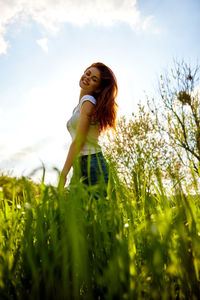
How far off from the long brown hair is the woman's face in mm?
60

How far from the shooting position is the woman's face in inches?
117

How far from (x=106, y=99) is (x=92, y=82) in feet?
1.42

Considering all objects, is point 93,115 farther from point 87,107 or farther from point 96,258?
point 96,258

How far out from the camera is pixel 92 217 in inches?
32.3

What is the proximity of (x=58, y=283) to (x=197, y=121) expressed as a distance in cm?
1191

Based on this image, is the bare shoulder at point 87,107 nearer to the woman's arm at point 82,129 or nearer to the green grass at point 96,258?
the woman's arm at point 82,129

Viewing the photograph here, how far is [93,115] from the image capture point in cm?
251

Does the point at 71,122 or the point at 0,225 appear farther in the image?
the point at 71,122

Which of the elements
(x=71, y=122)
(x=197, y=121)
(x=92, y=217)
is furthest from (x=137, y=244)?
(x=197, y=121)

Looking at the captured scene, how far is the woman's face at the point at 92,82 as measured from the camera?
9.76 ft

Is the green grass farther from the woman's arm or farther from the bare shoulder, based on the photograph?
the bare shoulder

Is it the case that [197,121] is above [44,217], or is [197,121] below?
above

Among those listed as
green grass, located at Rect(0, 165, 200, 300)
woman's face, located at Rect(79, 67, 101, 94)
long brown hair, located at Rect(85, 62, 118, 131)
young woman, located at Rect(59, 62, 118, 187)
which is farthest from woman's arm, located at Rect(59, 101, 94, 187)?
green grass, located at Rect(0, 165, 200, 300)

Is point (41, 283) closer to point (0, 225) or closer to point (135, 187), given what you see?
point (0, 225)
